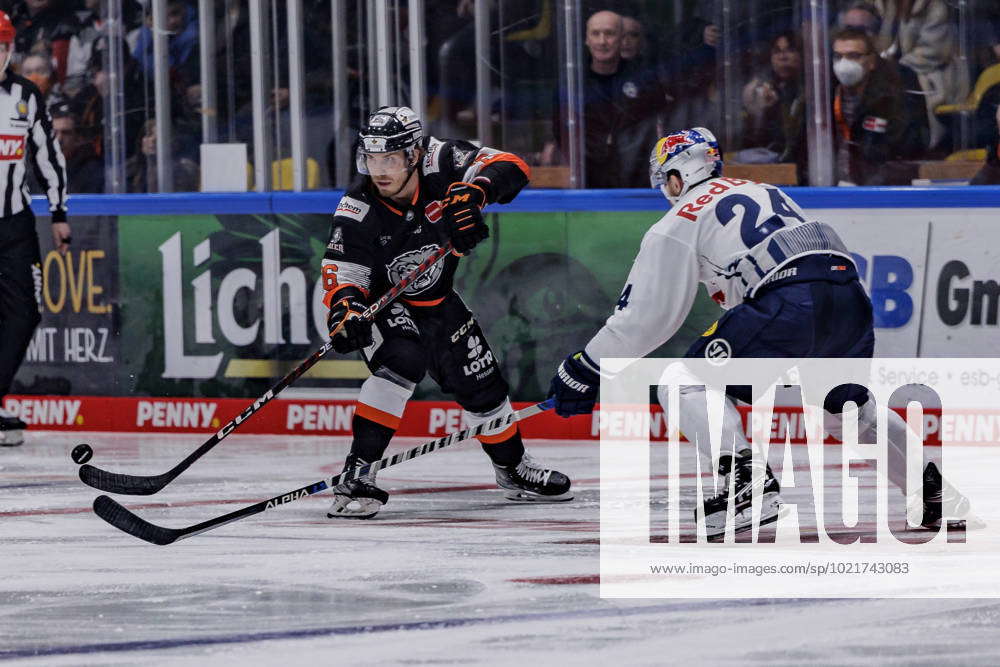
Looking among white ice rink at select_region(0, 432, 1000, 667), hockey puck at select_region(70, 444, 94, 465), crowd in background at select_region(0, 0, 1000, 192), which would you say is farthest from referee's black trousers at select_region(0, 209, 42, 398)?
hockey puck at select_region(70, 444, 94, 465)

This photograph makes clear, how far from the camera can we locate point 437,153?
19.5 feet

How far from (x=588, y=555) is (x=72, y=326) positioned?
423 centimetres

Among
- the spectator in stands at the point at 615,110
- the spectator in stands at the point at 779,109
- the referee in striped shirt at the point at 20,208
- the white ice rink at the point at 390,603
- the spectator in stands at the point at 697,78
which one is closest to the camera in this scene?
the white ice rink at the point at 390,603

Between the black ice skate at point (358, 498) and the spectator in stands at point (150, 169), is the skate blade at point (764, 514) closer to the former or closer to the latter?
the black ice skate at point (358, 498)

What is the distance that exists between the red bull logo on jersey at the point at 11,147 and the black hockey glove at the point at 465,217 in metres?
3.03

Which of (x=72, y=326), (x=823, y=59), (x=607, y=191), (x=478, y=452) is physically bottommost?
(x=478, y=452)

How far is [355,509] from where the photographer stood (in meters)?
5.68

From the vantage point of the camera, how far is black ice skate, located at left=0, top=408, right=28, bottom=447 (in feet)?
25.7

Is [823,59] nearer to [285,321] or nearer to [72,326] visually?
[285,321]

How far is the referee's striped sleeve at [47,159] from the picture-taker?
8039 mm

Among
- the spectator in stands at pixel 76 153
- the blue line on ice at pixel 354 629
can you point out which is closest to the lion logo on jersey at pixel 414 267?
the blue line on ice at pixel 354 629

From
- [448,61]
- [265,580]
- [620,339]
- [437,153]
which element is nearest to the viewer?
[265,580]

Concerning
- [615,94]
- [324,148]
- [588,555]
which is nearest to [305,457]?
[324,148]

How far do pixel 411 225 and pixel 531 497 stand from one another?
3.40 feet
